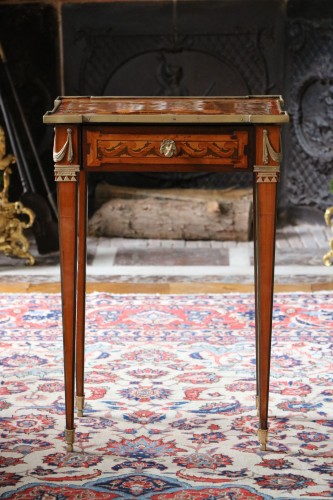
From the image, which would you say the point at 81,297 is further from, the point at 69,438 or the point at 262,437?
the point at 262,437

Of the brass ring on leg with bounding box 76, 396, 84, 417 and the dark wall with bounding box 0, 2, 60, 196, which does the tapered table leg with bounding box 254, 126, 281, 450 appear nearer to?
the brass ring on leg with bounding box 76, 396, 84, 417

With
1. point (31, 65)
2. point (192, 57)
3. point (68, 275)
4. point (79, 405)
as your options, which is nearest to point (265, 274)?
point (68, 275)

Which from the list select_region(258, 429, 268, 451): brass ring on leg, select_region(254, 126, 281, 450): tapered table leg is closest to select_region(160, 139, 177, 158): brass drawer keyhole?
select_region(254, 126, 281, 450): tapered table leg

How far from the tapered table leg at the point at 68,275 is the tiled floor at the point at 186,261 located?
2.06 m

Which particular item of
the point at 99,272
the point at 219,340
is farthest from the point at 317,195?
the point at 219,340

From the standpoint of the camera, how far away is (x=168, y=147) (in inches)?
101

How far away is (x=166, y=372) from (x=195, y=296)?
102 centimetres

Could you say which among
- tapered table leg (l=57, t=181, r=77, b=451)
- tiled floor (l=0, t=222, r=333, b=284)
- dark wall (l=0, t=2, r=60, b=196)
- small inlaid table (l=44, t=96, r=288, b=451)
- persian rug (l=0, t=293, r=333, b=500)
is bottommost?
persian rug (l=0, t=293, r=333, b=500)

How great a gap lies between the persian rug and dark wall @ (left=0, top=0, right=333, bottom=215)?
1617 millimetres

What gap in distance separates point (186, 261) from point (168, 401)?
2.04 meters

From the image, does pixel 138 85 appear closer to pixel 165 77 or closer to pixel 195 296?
pixel 165 77

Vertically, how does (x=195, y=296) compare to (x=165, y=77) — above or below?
below

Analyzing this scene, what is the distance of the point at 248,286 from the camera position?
182 inches

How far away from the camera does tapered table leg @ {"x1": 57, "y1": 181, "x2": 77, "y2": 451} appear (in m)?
2.58
